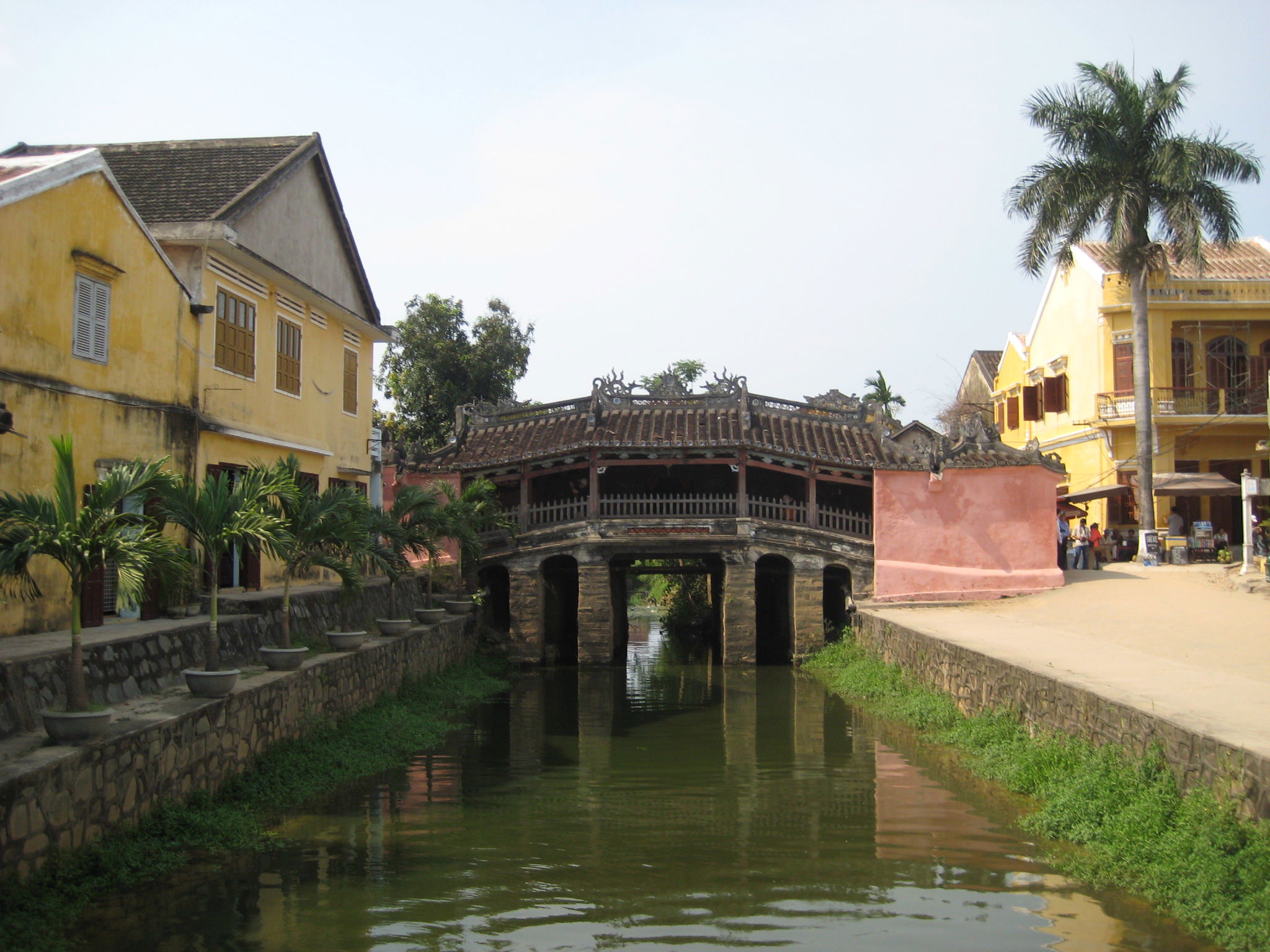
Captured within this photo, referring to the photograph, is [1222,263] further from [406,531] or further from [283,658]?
[283,658]

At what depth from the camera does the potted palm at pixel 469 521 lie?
19.2 m

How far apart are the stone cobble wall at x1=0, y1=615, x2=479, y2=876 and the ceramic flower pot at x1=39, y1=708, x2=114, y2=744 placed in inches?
4.9

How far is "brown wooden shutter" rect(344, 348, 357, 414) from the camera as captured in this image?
752 inches

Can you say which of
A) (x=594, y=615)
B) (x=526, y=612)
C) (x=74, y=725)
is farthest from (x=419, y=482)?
(x=74, y=725)

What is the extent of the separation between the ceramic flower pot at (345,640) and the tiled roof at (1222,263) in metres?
19.4

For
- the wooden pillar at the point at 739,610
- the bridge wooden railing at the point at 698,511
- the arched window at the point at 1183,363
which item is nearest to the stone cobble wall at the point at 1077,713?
the wooden pillar at the point at 739,610

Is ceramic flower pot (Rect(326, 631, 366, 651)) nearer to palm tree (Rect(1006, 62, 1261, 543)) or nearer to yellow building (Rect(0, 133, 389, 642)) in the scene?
yellow building (Rect(0, 133, 389, 642))

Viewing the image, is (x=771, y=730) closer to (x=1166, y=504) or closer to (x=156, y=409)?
(x=156, y=409)

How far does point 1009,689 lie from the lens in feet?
38.1

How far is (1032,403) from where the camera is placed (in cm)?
3014

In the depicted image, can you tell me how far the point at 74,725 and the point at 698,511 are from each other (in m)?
16.9

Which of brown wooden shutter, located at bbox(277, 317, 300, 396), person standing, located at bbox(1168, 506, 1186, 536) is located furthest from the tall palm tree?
person standing, located at bbox(1168, 506, 1186, 536)

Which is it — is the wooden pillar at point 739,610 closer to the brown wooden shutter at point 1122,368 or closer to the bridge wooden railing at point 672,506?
the bridge wooden railing at point 672,506

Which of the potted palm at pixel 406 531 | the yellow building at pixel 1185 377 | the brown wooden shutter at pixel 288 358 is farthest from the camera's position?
the yellow building at pixel 1185 377
